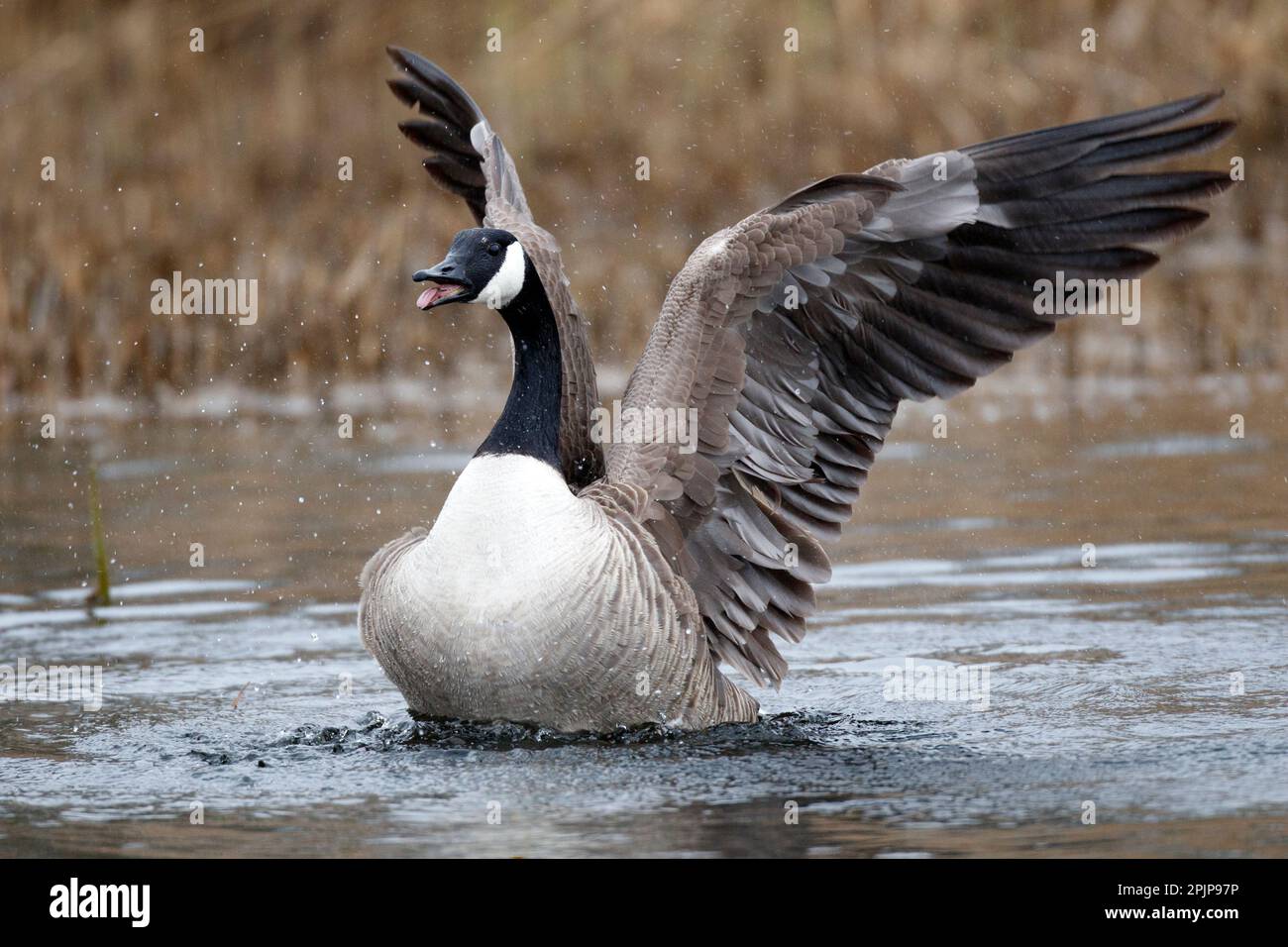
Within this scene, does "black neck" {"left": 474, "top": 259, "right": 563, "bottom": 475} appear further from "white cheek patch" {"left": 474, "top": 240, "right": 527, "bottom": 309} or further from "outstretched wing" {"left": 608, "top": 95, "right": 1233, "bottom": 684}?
"outstretched wing" {"left": 608, "top": 95, "right": 1233, "bottom": 684}

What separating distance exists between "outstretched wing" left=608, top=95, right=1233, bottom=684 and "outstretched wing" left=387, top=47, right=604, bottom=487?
18.6 inches

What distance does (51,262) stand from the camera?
14297 mm

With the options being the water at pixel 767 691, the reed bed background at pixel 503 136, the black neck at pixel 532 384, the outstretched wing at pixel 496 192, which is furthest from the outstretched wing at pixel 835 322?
the reed bed background at pixel 503 136

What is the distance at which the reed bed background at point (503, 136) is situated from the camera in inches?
573

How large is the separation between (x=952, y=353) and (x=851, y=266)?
1.78 feet

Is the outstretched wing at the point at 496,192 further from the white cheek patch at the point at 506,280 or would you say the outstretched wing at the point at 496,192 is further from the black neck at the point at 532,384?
the white cheek patch at the point at 506,280

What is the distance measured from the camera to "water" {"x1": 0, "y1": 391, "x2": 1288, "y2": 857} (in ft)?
18.6

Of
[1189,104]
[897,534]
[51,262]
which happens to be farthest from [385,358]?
[1189,104]

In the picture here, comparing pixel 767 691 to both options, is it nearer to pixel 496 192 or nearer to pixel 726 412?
pixel 726 412

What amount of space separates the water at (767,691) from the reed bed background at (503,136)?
1667 mm

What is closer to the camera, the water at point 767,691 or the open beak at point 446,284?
the water at point 767,691

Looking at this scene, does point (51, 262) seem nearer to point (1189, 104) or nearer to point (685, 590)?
point (685, 590)

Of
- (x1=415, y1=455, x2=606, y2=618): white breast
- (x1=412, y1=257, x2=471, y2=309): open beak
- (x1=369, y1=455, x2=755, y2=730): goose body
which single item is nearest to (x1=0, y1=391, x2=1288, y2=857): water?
(x1=369, y1=455, x2=755, y2=730): goose body

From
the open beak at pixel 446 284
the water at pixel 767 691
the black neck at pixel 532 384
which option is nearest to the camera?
the water at pixel 767 691
